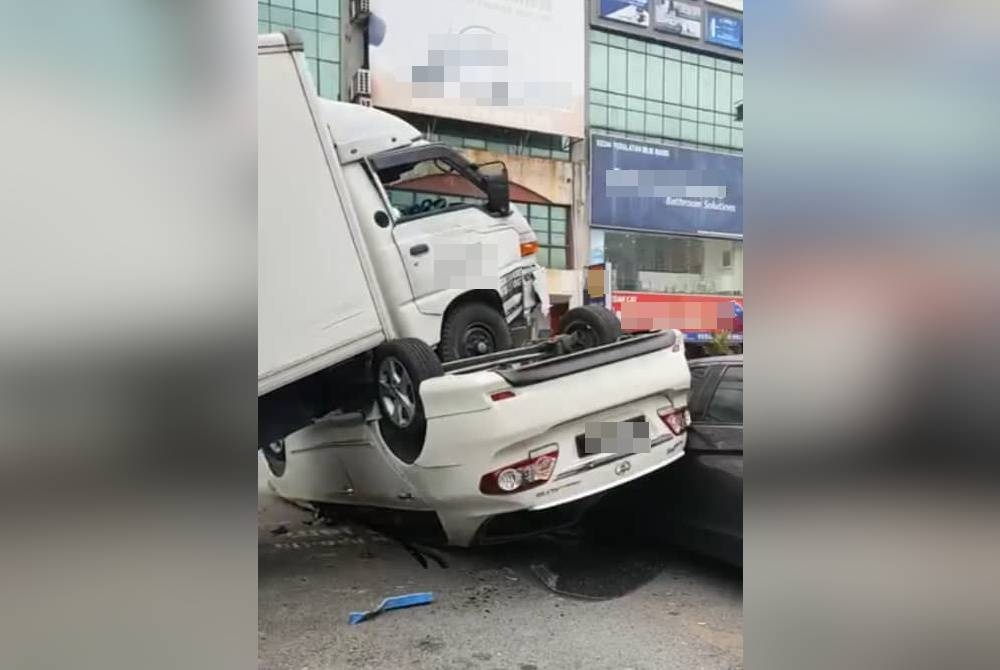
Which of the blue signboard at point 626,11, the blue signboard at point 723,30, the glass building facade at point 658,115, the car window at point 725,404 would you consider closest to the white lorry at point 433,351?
the car window at point 725,404

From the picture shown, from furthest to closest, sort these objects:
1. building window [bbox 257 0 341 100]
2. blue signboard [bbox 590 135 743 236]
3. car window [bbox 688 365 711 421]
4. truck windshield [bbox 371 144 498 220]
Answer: car window [bbox 688 365 711 421], truck windshield [bbox 371 144 498 220], blue signboard [bbox 590 135 743 236], building window [bbox 257 0 341 100]

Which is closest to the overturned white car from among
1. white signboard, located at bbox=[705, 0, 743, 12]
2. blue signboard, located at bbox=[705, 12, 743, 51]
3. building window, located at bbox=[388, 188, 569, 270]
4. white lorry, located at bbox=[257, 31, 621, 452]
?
white lorry, located at bbox=[257, 31, 621, 452]

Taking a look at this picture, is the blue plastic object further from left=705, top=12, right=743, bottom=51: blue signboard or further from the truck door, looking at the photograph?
left=705, top=12, right=743, bottom=51: blue signboard

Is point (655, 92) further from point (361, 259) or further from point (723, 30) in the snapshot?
point (361, 259)

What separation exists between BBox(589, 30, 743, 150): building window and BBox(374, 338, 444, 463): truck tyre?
1.13 meters

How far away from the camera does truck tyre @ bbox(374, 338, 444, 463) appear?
2.49m

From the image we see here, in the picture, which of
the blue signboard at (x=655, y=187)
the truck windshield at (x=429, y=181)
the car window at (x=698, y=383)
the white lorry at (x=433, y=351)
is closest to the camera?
the white lorry at (x=433, y=351)

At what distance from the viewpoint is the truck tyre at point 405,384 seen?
2488mm

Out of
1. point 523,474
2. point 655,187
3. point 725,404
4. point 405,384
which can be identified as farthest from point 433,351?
point 725,404

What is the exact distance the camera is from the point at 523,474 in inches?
98.1

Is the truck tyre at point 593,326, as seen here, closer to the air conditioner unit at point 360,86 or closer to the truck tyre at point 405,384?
the truck tyre at point 405,384

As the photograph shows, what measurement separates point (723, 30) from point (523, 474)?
6.01 feet
